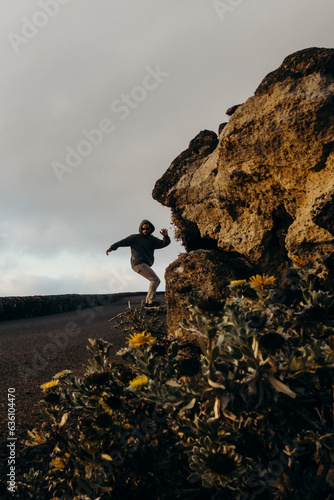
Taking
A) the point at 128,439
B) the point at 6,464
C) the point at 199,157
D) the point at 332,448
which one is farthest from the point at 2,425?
the point at 199,157

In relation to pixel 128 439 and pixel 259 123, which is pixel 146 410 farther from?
pixel 259 123

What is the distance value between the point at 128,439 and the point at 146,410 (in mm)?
178

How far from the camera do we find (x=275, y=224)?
4.00 metres

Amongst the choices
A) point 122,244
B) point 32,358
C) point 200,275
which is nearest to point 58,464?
point 200,275

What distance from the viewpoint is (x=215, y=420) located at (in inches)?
62.9

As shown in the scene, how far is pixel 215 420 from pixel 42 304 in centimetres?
846

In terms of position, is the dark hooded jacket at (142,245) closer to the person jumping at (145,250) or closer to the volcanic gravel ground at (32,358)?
the person jumping at (145,250)

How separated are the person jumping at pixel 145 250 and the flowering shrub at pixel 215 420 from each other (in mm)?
5489

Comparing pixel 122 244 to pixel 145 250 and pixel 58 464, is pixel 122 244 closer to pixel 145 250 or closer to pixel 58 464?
pixel 145 250

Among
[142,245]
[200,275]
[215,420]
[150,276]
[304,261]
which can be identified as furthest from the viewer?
[142,245]

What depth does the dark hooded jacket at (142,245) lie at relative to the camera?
302 inches

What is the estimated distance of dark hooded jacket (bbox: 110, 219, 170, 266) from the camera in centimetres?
767

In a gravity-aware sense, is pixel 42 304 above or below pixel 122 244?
below

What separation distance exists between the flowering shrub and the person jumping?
549 cm
